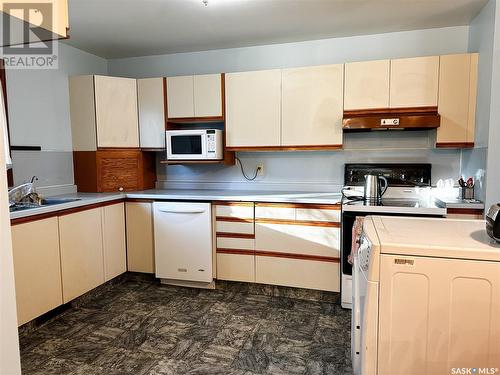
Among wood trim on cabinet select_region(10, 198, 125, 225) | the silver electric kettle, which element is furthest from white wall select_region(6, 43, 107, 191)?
the silver electric kettle

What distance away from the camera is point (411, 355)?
1.12 m

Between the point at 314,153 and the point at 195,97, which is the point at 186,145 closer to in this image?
the point at 195,97

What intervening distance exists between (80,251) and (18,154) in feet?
3.17

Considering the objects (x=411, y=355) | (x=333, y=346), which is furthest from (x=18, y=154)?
(x=411, y=355)

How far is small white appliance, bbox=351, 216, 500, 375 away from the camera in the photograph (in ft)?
3.45

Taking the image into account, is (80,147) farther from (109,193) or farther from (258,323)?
(258,323)

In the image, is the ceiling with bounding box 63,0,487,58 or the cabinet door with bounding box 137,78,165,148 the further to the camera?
the cabinet door with bounding box 137,78,165,148

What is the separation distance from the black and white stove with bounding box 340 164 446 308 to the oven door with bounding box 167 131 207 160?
1.34 m

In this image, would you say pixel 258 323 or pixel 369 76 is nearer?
pixel 258 323

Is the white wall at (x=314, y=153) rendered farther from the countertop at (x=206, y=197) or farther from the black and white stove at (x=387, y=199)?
the countertop at (x=206, y=197)

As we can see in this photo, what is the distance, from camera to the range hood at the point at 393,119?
8.63ft

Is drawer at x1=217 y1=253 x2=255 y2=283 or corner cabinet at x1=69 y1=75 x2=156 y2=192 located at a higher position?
corner cabinet at x1=69 y1=75 x2=156 y2=192

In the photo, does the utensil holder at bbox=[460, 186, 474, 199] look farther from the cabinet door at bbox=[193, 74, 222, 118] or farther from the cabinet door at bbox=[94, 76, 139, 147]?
the cabinet door at bbox=[94, 76, 139, 147]

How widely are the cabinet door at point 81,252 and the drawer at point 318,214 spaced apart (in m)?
1.68
